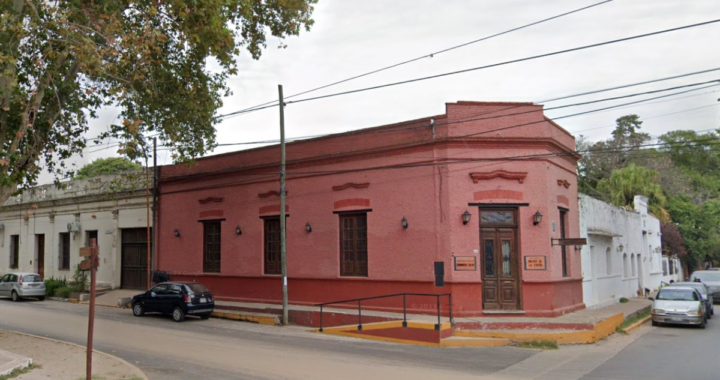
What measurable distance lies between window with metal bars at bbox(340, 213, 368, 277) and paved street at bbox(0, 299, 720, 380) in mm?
2845

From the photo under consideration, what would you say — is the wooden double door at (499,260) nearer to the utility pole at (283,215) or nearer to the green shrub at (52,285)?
the utility pole at (283,215)

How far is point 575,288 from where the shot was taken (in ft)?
66.0

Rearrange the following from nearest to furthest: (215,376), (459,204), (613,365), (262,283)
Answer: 1. (215,376)
2. (613,365)
3. (459,204)
4. (262,283)

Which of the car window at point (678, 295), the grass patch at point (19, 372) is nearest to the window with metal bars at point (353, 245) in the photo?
the grass patch at point (19, 372)

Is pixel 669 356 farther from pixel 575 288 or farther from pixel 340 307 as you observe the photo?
pixel 340 307

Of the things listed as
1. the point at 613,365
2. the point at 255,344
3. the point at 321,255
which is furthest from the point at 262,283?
the point at 613,365

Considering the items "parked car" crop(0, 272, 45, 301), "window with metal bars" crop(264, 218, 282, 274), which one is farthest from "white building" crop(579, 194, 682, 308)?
"parked car" crop(0, 272, 45, 301)

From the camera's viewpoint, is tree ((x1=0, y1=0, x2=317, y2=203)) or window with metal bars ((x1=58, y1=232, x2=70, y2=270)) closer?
tree ((x1=0, y1=0, x2=317, y2=203))

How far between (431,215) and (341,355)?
241 inches

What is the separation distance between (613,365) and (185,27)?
12.4 m

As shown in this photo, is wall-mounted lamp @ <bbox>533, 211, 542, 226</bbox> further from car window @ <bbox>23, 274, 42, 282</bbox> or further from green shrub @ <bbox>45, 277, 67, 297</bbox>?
car window @ <bbox>23, 274, 42, 282</bbox>

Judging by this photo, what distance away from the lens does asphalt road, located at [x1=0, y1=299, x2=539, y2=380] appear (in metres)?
11.3

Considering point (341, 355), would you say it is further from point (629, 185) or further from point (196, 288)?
point (629, 185)

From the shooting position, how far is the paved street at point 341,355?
11.4 m
